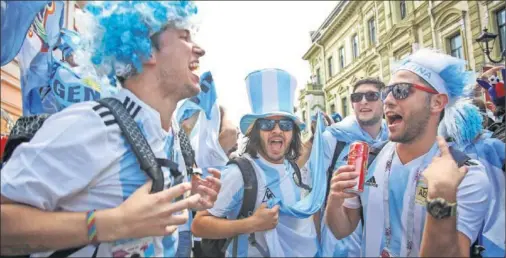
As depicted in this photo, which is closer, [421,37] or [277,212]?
[277,212]

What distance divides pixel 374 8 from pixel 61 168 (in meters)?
21.1

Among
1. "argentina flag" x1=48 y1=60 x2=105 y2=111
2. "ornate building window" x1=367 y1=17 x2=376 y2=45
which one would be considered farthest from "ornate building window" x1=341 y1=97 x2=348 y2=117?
"argentina flag" x1=48 y1=60 x2=105 y2=111

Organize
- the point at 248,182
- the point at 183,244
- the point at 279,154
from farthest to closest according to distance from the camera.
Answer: the point at 279,154 → the point at 248,182 → the point at 183,244

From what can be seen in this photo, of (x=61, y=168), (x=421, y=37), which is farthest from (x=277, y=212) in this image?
(x=421, y=37)

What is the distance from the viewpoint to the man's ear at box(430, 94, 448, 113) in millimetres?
2402

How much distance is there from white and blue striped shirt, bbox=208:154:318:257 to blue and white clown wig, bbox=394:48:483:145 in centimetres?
114

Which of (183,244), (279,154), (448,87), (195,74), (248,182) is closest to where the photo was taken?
(195,74)

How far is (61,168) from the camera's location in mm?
1336

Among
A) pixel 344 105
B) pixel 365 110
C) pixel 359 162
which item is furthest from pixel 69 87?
pixel 344 105

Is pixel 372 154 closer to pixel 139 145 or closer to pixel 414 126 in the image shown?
pixel 414 126

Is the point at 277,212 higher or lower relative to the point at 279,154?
lower

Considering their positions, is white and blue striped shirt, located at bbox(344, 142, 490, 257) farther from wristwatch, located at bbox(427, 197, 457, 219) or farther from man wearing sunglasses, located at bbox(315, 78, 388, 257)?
man wearing sunglasses, located at bbox(315, 78, 388, 257)

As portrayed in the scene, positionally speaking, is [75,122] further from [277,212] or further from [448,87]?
[448,87]

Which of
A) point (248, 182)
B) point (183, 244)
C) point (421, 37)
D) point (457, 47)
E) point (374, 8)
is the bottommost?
point (183, 244)
